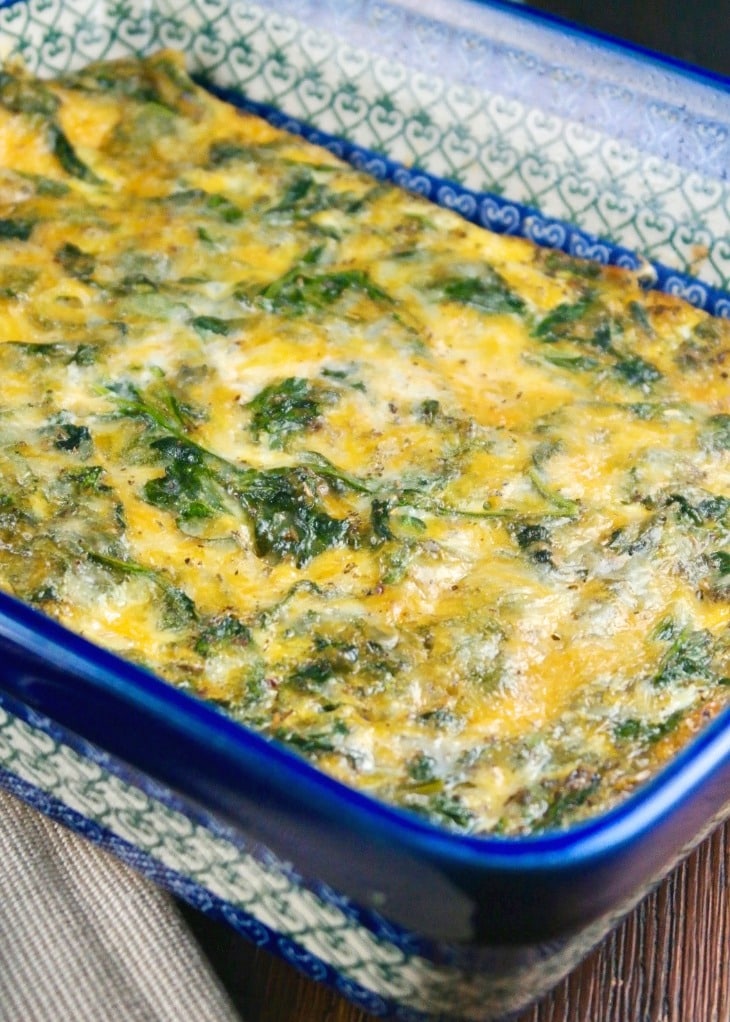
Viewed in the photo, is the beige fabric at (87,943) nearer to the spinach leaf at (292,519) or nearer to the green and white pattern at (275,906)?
the green and white pattern at (275,906)

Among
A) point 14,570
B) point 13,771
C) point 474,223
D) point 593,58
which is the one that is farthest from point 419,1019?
point 593,58

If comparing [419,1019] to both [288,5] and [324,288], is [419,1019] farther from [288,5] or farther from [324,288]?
[288,5]

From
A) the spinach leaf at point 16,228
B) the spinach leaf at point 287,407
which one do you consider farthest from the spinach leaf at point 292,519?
the spinach leaf at point 16,228

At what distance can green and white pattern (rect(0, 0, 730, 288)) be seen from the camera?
3219mm

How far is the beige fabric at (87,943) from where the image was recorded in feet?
6.78

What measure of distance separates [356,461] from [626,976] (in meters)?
0.97

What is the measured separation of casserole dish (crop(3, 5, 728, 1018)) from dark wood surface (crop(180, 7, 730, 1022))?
115 mm

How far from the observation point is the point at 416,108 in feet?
11.5

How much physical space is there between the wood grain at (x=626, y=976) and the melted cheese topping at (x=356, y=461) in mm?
367

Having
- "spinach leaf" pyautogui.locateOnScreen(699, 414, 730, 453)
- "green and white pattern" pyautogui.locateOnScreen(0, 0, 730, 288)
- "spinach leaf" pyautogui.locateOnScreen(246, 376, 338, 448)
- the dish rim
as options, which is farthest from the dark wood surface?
"green and white pattern" pyautogui.locateOnScreen(0, 0, 730, 288)

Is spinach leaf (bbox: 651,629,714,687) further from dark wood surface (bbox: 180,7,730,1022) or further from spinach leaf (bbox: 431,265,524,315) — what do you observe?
spinach leaf (bbox: 431,265,524,315)

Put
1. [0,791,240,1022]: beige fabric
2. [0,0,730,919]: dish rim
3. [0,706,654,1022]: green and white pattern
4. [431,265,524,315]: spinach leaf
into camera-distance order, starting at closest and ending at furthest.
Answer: [0,0,730,919]: dish rim
[0,706,654,1022]: green and white pattern
[0,791,240,1022]: beige fabric
[431,265,524,315]: spinach leaf

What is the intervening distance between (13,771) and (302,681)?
18.8 inches

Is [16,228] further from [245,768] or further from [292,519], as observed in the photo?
[245,768]
